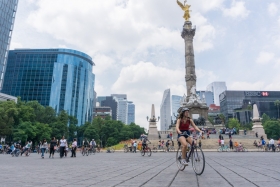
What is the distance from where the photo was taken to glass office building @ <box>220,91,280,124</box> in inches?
4006

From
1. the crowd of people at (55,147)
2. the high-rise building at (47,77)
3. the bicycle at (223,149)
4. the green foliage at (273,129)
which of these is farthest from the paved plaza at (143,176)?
the high-rise building at (47,77)

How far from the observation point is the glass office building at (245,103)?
102 m

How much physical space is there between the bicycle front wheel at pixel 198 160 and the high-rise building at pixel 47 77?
90.2 m

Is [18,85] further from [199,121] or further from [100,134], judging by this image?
[199,121]

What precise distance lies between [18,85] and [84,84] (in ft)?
88.6

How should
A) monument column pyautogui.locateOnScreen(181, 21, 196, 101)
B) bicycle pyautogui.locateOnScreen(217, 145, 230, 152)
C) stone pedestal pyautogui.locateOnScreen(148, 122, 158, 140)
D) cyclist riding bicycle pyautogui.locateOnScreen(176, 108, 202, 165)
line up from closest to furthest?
1. cyclist riding bicycle pyautogui.locateOnScreen(176, 108, 202, 165)
2. bicycle pyautogui.locateOnScreen(217, 145, 230, 152)
3. stone pedestal pyautogui.locateOnScreen(148, 122, 158, 140)
4. monument column pyautogui.locateOnScreen(181, 21, 196, 101)

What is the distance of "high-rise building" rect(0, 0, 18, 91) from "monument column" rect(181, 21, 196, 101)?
48.5 meters

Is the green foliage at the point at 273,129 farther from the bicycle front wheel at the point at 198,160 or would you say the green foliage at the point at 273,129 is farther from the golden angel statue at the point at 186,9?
the bicycle front wheel at the point at 198,160

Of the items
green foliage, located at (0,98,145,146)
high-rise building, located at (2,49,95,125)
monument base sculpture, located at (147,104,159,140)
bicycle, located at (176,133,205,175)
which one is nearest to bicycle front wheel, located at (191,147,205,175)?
bicycle, located at (176,133,205,175)

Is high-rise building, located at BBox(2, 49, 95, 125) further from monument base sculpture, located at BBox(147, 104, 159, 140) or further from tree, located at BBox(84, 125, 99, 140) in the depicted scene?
monument base sculpture, located at BBox(147, 104, 159, 140)

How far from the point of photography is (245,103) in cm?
10612

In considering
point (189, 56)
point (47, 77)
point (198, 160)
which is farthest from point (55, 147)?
point (47, 77)

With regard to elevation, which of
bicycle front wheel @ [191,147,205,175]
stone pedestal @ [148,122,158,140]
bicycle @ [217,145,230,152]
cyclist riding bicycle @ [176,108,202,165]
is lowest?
bicycle @ [217,145,230,152]

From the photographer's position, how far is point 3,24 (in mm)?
62125
